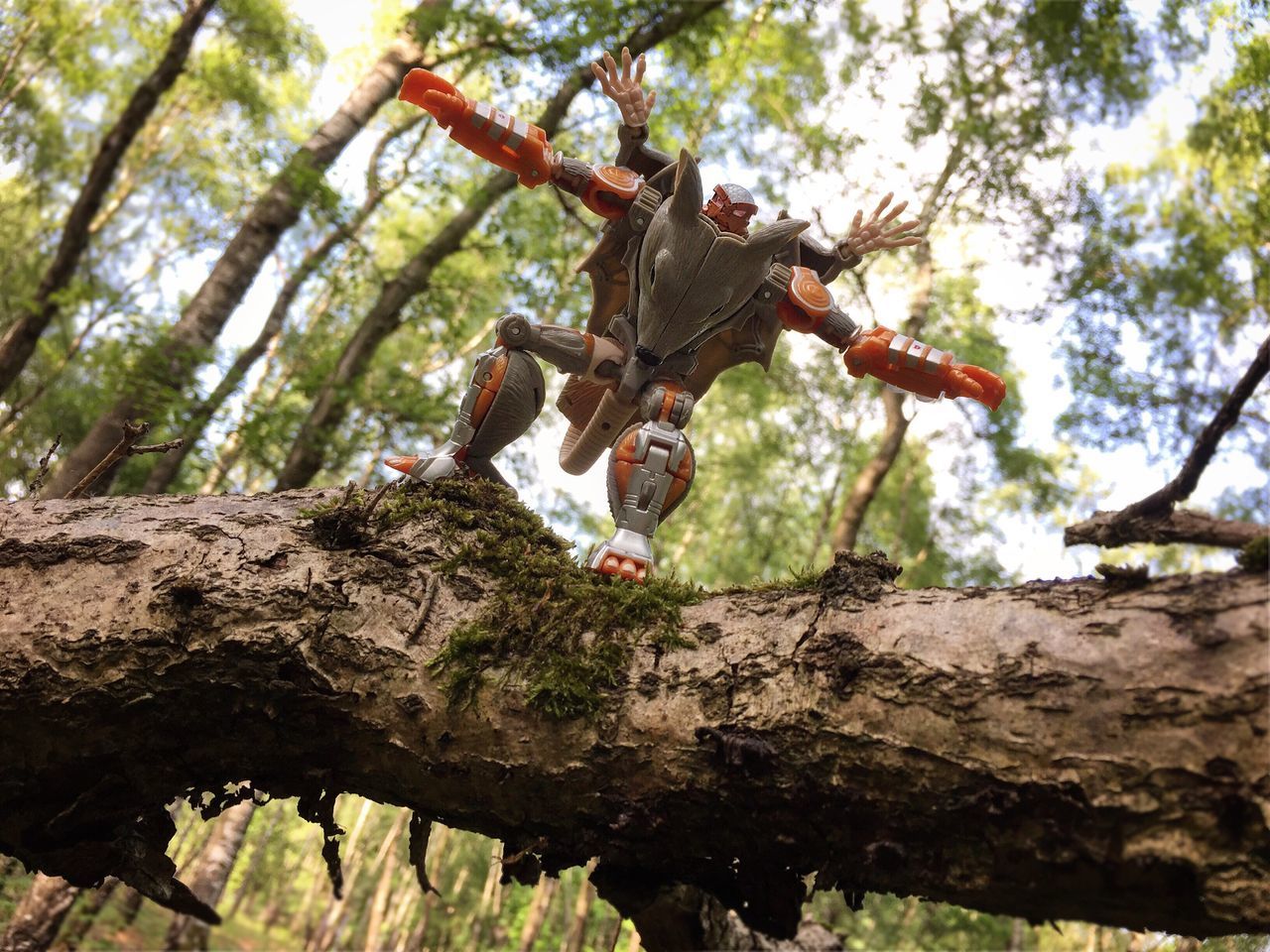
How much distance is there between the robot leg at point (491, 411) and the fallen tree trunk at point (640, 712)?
82 cm

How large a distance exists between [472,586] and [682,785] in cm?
80

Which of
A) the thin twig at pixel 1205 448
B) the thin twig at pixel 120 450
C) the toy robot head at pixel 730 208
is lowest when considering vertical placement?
the thin twig at pixel 120 450

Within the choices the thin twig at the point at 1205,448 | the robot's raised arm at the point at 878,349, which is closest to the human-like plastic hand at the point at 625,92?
the robot's raised arm at the point at 878,349

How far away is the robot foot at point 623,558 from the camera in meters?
2.63

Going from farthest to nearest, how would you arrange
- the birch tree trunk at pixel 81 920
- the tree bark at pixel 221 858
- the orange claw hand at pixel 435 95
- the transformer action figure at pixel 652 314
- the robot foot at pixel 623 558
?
the birch tree trunk at pixel 81 920 < the tree bark at pixel 221 858 < the orange claw hand at pixel 435 95 < the transformer action figure at pixel 652 314 < the robot foot at pixel 623 558

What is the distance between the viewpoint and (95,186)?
6.71 metres

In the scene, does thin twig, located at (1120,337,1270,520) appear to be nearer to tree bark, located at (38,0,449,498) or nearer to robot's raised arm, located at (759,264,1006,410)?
robot's raised arm, located at (759,264,1006,410)

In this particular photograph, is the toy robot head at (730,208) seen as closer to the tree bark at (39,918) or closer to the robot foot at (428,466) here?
the robot foot at (428,466)

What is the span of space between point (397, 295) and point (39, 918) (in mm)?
5800

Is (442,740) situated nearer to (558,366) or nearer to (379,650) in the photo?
(379,650)

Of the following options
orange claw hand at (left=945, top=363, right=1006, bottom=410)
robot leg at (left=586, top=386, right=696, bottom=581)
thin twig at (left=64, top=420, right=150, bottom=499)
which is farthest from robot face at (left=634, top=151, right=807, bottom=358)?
thin twig at (left=64, top=420, right=150, bottom=499)

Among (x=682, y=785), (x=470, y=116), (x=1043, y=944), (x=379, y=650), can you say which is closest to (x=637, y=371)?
(x=470, y=116)

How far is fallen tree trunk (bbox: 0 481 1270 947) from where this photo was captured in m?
1.35

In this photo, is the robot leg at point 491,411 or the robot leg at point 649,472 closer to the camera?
the robot leg at point 649,472
